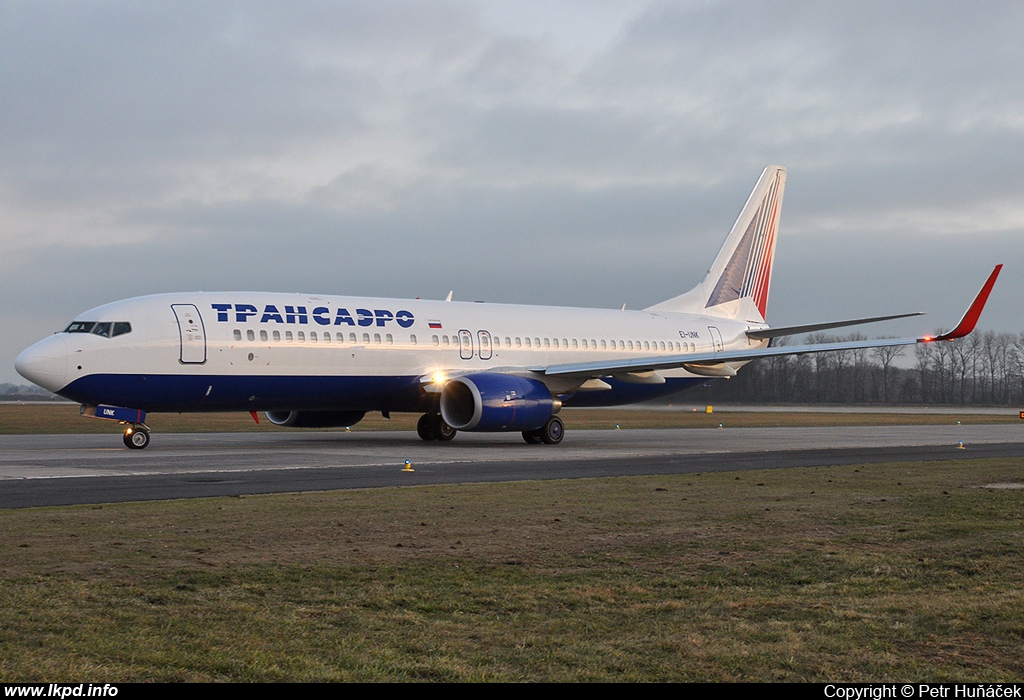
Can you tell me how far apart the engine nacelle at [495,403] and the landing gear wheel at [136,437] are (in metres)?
7.45

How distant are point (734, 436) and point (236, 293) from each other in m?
16.2

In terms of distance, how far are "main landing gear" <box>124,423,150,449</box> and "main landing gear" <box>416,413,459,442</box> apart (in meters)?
8.15

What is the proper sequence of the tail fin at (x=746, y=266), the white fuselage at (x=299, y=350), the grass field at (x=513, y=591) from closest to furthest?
the grass field at (x=513, y=591) → the white fuselage at (x=299, y=350) → the tail fin at (x=746, y=266)

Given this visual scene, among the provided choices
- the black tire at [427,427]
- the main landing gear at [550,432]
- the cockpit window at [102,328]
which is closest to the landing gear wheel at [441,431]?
the black tire at [427,427]

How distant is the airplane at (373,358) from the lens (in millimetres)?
23172

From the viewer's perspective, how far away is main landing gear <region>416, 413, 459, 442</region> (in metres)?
29.2

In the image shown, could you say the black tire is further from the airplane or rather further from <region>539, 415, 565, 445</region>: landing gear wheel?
<region>539, 415, 565, 445</region>: landing gear wheel

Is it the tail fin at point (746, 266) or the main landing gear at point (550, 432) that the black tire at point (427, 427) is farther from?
the tail fin at point (746, 266)

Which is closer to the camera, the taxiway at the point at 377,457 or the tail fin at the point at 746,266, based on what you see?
the taxiway at the point at 377,457

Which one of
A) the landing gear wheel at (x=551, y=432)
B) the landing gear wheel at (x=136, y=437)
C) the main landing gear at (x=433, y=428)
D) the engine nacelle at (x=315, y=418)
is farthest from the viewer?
the engine nacelle at (x=315, y=418)

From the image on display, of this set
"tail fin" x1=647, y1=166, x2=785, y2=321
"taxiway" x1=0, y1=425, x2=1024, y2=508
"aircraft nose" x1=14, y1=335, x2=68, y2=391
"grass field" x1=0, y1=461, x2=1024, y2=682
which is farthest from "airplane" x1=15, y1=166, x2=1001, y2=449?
"grass field" x1=0, y1=461, x2=1024, y2=682

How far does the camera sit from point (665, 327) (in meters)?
34.6

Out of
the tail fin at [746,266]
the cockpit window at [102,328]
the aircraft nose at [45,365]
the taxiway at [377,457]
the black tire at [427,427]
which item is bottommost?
the taxiway at [377,457]

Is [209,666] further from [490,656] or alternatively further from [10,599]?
[10,599]
